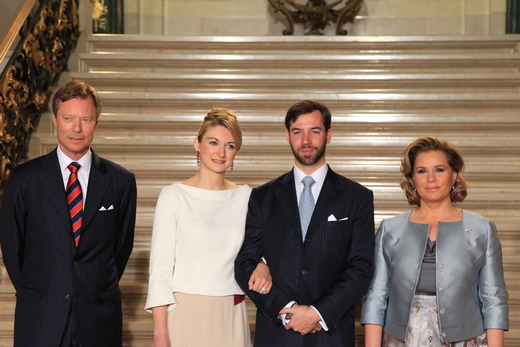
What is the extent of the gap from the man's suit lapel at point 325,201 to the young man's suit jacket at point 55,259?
0.92 metres

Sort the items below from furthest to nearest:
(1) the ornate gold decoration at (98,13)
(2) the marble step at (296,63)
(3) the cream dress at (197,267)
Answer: (1) the ornate gold decoration at (98,13), (2) the marble step at (296,63), (3) the cream dress at (197,267)

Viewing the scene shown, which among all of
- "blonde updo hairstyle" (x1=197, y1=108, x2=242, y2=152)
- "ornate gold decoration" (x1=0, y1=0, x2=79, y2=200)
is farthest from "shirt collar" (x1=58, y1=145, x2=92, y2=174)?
"ornate gold decoration" (x1=0, y1=0, x2=79, y2=200)

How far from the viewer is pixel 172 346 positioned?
2787mm

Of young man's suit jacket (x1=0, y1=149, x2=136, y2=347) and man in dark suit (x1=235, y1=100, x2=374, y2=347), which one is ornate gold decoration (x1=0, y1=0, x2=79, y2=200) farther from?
man in dark suit (x1=235, y1=100, x2=374, y2=347)

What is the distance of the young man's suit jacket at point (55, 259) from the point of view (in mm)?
2744

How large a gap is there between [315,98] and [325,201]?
258 cm

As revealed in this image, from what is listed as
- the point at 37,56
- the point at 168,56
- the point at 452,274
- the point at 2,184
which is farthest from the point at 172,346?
the point at 168,56

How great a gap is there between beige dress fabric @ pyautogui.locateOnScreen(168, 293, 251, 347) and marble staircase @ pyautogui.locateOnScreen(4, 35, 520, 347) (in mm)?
1151

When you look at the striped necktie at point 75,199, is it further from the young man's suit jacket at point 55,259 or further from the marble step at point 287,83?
the marble step at point 287,83

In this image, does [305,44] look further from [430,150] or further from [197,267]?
[197,267]

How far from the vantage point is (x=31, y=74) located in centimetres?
505

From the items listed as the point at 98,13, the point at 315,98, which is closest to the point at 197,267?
the point at 315,98

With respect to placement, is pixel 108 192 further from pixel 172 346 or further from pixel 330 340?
pixel 330 340

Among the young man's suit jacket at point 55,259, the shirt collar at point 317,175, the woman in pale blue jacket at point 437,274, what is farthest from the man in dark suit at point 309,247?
the young man's suit jacket at point 55,259
